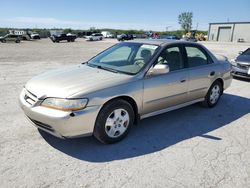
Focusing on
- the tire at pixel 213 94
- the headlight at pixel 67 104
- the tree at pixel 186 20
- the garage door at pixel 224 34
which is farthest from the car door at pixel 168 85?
the tree at pixel 186 20

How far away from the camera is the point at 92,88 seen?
3266 millimetres

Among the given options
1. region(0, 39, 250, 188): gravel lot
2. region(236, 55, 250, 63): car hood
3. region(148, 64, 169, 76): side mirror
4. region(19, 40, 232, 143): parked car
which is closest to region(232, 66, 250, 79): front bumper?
region(236, 55, 250, 63): car hood

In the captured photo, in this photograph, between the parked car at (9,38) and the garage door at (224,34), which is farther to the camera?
the garage door at (224,34)

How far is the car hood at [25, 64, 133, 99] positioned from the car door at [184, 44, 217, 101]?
1.58m

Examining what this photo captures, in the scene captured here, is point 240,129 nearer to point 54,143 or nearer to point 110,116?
point 110,116

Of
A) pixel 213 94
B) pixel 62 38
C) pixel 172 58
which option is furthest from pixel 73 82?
pixel 62 38

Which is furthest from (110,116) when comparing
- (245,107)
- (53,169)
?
(245,107)

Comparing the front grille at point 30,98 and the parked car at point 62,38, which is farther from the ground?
the front grille at point 30,98

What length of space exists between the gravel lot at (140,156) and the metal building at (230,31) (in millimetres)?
63336

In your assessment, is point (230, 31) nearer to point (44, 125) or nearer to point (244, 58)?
point (244, 58)

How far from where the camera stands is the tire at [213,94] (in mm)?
5253

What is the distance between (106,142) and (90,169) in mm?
618

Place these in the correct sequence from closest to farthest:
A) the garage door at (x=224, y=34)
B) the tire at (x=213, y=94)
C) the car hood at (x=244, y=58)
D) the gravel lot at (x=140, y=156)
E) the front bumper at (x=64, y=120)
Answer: the gravel lot at (x=140, y=156), the front bumper at (x=64, y=120), the tire at (x=213, y=94), the car hood at (x=244, y=58), the garage door at (x=224, y=34)

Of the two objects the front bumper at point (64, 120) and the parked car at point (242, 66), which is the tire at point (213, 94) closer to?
the front bumper at point (64, 120)
